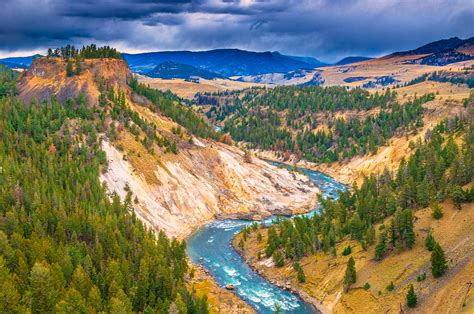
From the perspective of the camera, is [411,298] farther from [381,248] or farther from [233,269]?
[233,269]

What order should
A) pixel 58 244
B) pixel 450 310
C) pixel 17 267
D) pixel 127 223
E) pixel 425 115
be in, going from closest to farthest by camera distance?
1. pixel 450 310
2. pixel 17 267
3. pixel 58 244
4. pixel 127 223
5. pixel 425 115

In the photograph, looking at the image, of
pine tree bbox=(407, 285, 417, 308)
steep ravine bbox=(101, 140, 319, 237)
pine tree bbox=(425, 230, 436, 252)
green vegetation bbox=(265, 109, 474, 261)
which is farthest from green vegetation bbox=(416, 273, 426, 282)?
steep ravine bbox=(101, 140, 319, 237)

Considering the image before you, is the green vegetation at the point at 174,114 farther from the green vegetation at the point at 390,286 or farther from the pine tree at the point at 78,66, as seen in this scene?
the green vegetation at the point at 390,286

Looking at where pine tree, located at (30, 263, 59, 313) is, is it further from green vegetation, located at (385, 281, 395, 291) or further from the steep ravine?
green vegetation, located at (385, 281, 395, 291)

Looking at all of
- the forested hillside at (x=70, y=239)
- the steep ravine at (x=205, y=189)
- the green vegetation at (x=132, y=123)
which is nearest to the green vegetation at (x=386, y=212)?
the forested hillside at (x=70, y=239)

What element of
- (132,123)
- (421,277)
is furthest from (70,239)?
(132,123)

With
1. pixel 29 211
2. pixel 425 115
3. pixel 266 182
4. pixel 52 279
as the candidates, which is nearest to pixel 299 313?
pixel 52 279

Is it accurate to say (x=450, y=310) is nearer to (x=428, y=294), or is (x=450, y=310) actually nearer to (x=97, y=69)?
(x=428, y=294)
